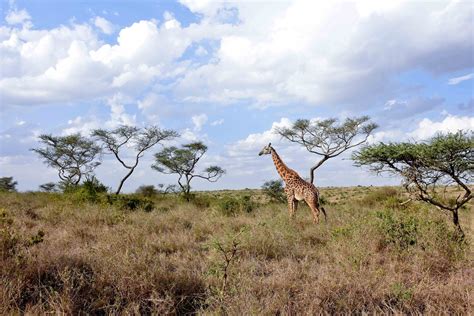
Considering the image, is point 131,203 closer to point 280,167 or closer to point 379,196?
point 280,167

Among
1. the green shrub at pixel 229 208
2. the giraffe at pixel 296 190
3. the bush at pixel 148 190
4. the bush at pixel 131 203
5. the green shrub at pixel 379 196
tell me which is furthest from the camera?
the bush at pixel 148 190

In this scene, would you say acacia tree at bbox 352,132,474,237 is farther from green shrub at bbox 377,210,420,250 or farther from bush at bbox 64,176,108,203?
bush at bbox 64,176,108,203

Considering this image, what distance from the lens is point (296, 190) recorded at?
12273 millimetres

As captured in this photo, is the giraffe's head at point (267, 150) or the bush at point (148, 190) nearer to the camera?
the giraffe's head at point (267, 150)

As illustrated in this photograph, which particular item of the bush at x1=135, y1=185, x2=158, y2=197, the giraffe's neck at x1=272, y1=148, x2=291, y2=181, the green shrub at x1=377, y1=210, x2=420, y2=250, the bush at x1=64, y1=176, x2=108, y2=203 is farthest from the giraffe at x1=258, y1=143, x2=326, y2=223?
the bush at x1=135, y1=185, x2=158, y2=197

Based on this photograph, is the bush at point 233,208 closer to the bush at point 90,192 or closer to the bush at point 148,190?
the bush at point 90,192

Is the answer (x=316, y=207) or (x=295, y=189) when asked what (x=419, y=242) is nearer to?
(x=316, y=207)

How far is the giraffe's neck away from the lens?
1314 cm

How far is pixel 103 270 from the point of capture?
4.91 m

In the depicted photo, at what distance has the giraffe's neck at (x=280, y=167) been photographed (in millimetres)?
13136

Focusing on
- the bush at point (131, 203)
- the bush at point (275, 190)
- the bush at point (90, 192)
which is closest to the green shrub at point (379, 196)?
the bush at point (275, 190)

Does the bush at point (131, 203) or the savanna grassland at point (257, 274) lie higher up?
the bush at point (131, 203)

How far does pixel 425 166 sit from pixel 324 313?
502 cm

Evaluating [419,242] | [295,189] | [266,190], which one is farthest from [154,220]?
[266,190]
